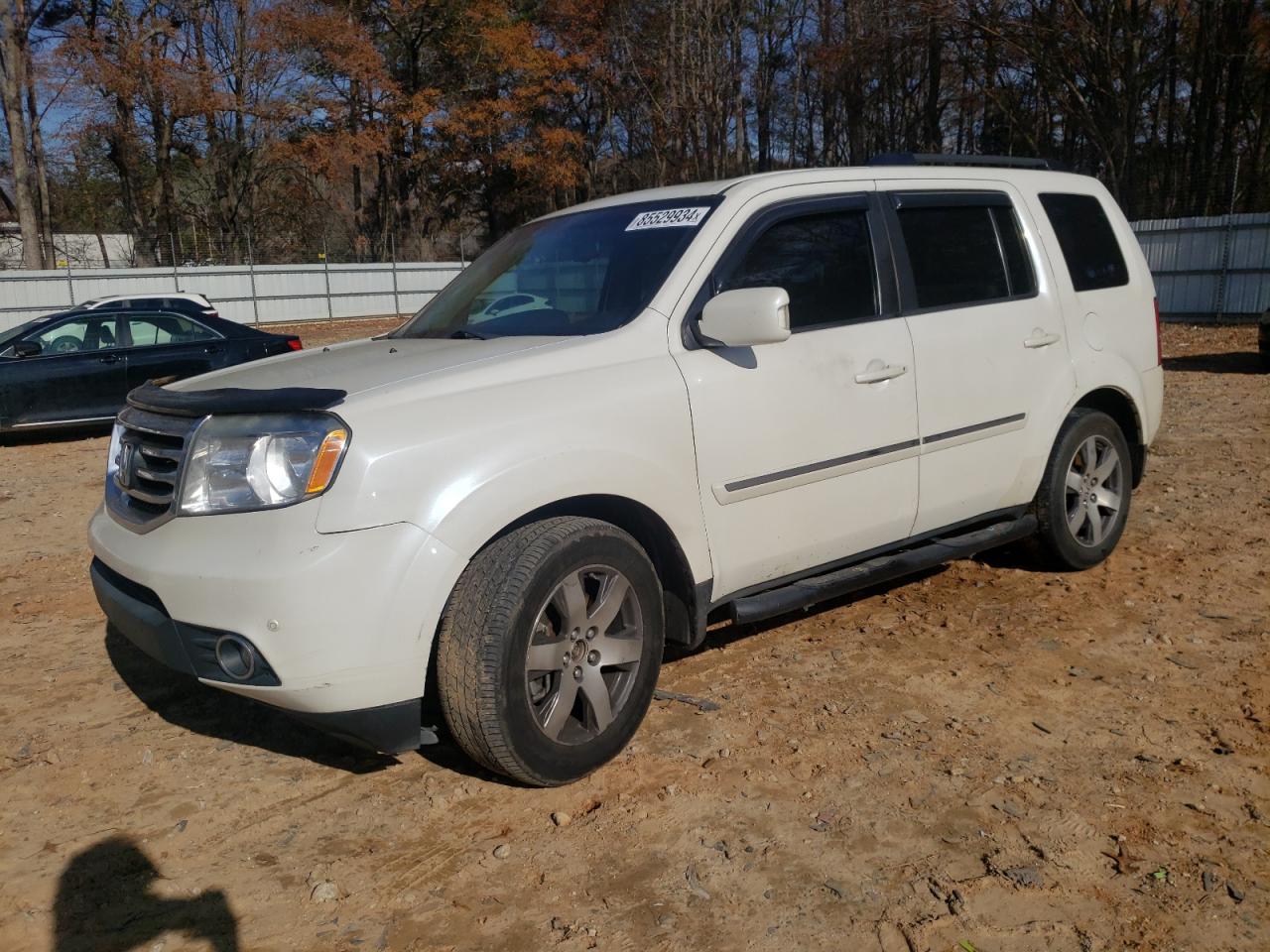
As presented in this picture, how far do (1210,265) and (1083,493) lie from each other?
17.5 metres

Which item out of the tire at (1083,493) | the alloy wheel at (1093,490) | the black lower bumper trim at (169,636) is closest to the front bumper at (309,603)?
the black lower bumper trim at (169,636)

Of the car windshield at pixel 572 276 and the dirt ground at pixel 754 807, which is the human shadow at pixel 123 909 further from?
the car windshield at pixel 572 276

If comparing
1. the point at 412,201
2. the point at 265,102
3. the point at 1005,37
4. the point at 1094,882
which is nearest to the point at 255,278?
the point at 265,102

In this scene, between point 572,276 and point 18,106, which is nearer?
point 572,276

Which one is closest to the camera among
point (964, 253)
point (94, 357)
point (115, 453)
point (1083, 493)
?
point (115, 453)

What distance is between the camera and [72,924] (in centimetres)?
272

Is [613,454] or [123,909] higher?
[613,454]

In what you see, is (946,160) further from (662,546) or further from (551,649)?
(551,649)

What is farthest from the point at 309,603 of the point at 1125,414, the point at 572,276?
the point at 1125,414

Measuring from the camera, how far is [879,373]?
159 inches

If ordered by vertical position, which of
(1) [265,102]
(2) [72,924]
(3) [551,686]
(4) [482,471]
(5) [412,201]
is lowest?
(2) [72,924]

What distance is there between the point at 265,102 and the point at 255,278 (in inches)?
413

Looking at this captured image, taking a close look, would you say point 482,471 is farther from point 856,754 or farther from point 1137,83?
point 1137,83

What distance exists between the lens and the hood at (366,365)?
3.23 m
